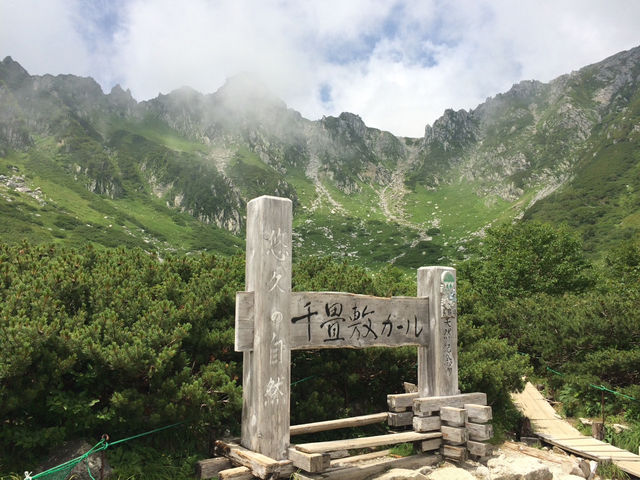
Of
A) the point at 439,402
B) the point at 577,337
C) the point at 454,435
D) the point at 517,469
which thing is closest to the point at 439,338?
the point at 439,402

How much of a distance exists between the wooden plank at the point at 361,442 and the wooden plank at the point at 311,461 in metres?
0.13

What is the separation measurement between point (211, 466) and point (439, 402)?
10.4ft

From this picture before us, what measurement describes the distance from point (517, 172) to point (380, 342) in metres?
137

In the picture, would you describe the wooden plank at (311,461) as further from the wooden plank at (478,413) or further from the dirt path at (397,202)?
the dirt path at (397,202)

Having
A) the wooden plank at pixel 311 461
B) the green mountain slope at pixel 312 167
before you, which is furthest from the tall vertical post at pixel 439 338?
the green mountain slope at pixel 312 167

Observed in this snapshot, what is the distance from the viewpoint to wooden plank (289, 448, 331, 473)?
4.57 metres

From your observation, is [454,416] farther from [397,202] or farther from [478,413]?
[397,202]

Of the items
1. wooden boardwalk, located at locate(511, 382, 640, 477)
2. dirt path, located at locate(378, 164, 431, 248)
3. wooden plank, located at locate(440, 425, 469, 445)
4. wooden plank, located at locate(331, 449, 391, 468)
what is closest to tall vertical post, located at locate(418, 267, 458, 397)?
wooden plank, located at locate(440, 425, 469, 445)

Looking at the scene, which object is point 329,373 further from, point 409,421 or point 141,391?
point 141,391

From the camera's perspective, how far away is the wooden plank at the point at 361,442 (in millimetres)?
4949

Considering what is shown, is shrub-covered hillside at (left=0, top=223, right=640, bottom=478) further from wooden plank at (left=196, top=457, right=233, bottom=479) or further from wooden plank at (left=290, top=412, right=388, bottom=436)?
wooden plank at (left=290, top=412, right=388, bottom=436)

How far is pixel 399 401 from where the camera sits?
20.9ft

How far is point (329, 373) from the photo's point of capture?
22.4 ft

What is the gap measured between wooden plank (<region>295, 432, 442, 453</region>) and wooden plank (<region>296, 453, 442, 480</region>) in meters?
0.26
